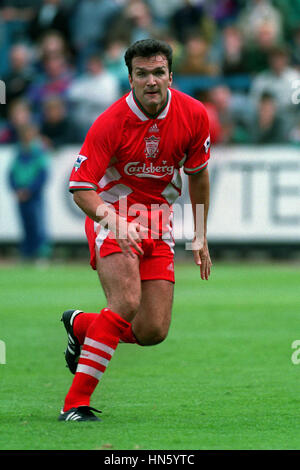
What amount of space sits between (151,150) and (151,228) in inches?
23.8

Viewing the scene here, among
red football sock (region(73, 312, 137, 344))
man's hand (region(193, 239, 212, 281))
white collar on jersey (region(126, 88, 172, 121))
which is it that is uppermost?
white collar on jersey (region(126, 88, 172, 121))

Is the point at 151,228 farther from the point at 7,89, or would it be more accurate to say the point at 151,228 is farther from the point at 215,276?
the point at 7,89

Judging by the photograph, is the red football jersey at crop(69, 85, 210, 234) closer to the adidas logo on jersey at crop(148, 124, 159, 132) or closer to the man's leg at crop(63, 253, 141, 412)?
the adidas logo on jersey at crop(148, 124, 159, 132)

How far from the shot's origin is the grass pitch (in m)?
5.43

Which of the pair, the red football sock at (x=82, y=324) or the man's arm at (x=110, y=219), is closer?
the man's arm at (x=110, y=219)

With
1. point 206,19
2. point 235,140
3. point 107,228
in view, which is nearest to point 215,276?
point 235,140

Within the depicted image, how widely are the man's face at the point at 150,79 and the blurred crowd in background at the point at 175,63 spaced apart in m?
10.3

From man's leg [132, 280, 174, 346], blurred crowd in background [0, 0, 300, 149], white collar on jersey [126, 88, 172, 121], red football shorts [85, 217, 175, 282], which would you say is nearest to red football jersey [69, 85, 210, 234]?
white collar on jersey [126, 88, 172, 121]

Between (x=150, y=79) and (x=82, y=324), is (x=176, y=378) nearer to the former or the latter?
(x=82, y=324)

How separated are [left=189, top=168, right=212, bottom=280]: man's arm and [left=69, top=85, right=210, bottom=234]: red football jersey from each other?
9 centimetres

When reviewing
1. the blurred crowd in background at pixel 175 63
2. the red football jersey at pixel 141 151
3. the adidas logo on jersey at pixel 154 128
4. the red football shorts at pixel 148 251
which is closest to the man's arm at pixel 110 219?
the red football jersey at pixel 141 151

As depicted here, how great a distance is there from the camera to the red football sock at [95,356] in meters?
5.92

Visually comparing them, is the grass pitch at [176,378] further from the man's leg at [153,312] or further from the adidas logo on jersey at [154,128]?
the adidas logo on jersey at [154,128]

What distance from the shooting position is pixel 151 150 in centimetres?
637
